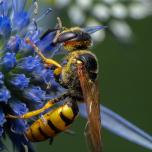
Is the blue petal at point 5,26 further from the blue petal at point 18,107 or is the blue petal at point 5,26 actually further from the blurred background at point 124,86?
the blurred background at point 124,86

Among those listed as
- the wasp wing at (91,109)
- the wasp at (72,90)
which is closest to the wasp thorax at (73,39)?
the wasp at (72,90)

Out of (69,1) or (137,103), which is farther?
(137,103)

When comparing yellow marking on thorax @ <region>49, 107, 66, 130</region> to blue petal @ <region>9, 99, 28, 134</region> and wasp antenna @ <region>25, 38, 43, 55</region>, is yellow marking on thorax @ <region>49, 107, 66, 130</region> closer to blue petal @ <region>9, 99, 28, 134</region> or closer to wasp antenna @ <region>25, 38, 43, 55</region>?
blue petal @ <region>9, 99, 28, 134</region>

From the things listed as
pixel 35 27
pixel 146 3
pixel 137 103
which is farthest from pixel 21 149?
pixel 137 103

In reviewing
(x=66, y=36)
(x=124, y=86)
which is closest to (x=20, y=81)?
(x=66, y=36)

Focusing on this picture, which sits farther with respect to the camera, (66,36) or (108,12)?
(108,12)

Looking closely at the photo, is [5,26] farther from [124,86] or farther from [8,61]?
[124,86]

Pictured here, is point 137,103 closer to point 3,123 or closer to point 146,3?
point 146,3

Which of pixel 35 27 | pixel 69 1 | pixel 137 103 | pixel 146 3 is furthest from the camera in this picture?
pixel 137 103
